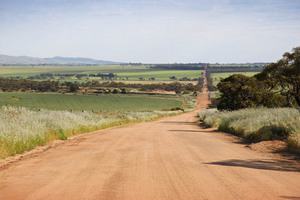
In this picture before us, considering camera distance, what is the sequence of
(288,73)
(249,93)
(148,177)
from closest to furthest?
(148,177)
(288,73)
(249,93)

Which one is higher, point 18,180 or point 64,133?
point 18,180

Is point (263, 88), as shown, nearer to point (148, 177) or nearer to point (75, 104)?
point (148, 177)

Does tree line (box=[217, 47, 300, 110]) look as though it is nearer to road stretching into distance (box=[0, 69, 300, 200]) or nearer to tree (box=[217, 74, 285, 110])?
tree (box=[217, 74, 285, 110])

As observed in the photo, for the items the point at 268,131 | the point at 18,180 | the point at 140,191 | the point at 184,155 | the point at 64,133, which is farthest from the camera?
the point at 64,133

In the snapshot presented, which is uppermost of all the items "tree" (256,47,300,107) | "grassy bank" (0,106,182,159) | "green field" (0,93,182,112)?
"tree" (256,47,300,107)

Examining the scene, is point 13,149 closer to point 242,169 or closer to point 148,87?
point 242,169

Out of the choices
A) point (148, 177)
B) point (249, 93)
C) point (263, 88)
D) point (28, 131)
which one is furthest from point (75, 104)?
point (148, 177)

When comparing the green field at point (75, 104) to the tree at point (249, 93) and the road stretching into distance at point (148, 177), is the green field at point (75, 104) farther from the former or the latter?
the road stretching into distance at point (148, 177)

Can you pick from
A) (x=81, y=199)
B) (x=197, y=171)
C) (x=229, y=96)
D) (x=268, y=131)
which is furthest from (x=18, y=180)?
(x=229, y=96)

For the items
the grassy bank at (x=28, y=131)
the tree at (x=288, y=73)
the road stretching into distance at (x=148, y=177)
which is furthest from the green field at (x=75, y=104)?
the road stretching into distance at (x=148, y=177)

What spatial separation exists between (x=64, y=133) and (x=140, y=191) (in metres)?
11.7

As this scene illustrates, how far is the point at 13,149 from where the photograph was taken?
34.4 feet

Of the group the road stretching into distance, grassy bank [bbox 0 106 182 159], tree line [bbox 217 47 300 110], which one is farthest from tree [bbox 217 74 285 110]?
the road stretching into distance

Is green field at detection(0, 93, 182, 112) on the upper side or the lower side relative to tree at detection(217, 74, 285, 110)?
lower
